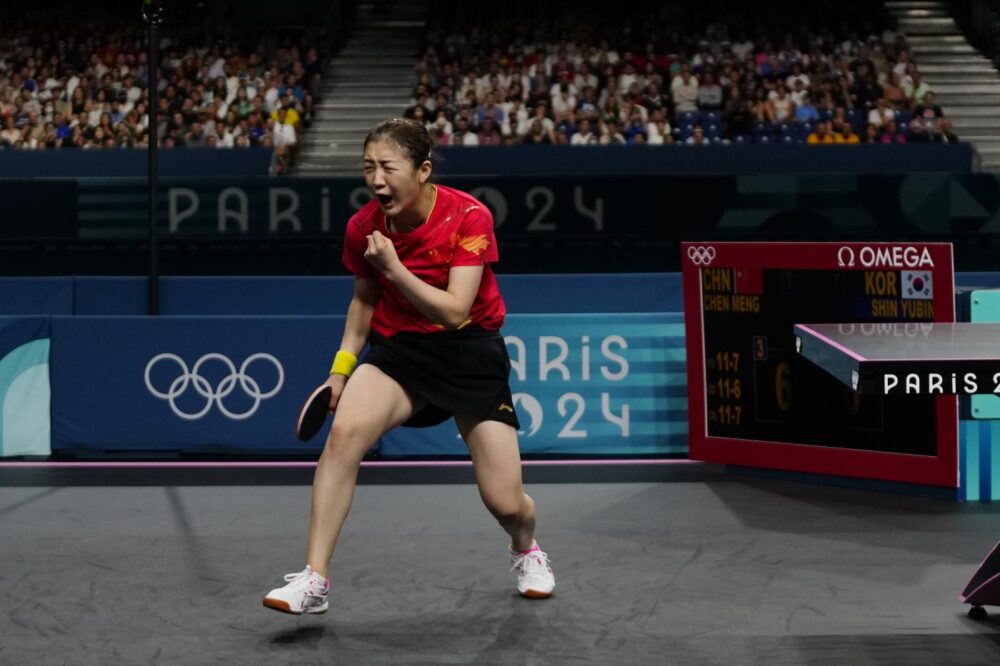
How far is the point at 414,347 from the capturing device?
5.15 metres

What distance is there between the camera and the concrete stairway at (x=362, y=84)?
2189 cm

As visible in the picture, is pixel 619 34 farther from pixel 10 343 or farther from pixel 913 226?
pixel 10 343

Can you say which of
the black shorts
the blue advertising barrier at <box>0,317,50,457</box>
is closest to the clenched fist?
the black shorts

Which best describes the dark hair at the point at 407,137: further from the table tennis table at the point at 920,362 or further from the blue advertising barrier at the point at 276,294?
the blue advertising barrier at the point at 276,294

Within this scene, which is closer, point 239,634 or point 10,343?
point 239,634

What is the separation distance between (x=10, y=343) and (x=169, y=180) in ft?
27.6

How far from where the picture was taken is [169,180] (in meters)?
17.4

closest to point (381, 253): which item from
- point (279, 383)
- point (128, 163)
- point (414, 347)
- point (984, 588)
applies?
point (414, 347)

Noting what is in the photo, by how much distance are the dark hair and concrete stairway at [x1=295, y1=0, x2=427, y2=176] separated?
16.1 metres

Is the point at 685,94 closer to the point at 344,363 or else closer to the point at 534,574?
the point at 534,574

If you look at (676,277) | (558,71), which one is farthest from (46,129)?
(676,277)

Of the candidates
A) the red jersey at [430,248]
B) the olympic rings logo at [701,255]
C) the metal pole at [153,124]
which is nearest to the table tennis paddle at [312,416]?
the red jersey at [430,248]

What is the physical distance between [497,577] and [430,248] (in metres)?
1.67

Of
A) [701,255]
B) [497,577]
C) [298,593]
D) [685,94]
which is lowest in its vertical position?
[497,577]
